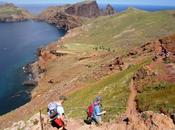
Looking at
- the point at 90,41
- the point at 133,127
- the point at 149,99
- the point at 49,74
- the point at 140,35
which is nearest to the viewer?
the point at 133,127

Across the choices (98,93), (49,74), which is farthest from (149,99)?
(49,74)

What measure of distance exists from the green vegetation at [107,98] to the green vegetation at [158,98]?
188 centimetres

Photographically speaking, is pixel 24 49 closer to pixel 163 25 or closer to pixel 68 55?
pixel 68 55

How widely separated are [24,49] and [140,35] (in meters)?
50.5

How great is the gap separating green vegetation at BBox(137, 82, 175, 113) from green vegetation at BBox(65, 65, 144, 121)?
188 cm

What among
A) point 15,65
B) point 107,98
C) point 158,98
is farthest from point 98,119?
point 15,65

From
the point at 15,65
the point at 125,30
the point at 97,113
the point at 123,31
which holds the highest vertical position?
the point at 97,113

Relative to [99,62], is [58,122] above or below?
above

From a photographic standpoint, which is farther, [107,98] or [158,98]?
[107,98]

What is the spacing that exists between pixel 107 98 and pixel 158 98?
7.81 meters

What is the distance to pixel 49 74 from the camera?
327 feet

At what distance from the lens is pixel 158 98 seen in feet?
98.2

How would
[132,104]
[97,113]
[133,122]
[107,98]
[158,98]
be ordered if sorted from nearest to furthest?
[133,122] → [97,113] → [158,98] → [132,104] → [107,98]

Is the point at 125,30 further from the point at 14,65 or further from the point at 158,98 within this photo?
the point at 158,98
